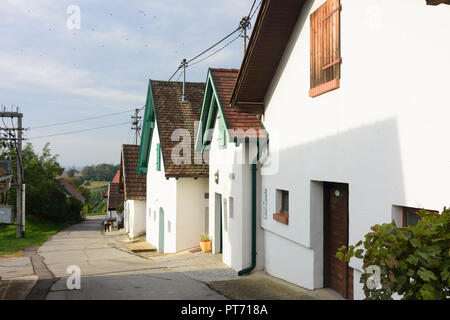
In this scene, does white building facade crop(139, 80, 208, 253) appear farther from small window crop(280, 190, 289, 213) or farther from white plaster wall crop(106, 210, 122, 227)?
white plaster wall crop(106, 210, 122, 227)

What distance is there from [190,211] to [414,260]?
15081mm

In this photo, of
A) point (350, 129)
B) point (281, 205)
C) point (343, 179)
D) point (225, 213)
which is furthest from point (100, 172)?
point (350, 129)

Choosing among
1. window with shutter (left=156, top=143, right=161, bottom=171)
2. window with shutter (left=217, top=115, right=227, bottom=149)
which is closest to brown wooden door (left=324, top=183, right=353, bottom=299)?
window with shutter (left=217, top=115, right=227, bottom=149)

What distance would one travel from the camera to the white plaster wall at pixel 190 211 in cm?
1742

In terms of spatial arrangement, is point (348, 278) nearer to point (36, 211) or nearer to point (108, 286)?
point (108, 286)

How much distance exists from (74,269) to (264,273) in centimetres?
553

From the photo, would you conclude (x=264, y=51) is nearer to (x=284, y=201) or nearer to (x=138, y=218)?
(x=284, y=201)

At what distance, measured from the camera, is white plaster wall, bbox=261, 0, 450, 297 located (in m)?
4.80

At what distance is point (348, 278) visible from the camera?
7.23 metres

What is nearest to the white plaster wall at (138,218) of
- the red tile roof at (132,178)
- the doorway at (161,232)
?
the red tile roof at (132,178)

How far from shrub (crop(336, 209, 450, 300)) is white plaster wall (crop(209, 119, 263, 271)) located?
8110mm

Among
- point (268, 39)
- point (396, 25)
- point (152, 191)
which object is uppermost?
point (268, 39)
